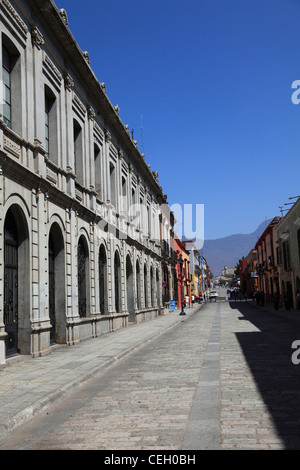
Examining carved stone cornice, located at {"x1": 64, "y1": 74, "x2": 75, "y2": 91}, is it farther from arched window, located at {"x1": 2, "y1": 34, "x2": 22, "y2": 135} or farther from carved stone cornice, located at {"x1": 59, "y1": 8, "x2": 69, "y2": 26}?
arched window, located at {"x1": 2, "y1": 34, "x2": 22, "y2": 135}

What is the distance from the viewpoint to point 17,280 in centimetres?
1238

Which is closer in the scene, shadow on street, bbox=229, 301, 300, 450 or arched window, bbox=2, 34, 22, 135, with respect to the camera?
shadow on street, bbox=229, 301, 300, 450

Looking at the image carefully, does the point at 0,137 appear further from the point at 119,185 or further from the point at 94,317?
the point at 119,185

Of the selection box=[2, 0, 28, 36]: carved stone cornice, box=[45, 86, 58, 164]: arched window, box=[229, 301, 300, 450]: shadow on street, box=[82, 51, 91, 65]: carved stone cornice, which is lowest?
box=[229, 301, 300, 450]: shadow on street

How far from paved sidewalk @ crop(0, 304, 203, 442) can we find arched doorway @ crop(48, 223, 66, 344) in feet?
2.20

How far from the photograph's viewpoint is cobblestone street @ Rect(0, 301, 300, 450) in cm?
508

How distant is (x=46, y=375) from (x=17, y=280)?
11.6 feet

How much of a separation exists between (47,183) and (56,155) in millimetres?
1959

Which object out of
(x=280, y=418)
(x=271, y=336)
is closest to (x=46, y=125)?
(x=271, y=336)

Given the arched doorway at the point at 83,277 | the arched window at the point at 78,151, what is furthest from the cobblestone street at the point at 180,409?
the arched window at the point at 78,151

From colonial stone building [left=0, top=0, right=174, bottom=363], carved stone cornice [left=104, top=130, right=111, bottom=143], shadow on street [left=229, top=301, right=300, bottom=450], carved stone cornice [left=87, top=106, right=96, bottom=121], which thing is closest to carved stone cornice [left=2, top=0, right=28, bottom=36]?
colonial stone building [left=0, top=0, right=174, bottom=363]

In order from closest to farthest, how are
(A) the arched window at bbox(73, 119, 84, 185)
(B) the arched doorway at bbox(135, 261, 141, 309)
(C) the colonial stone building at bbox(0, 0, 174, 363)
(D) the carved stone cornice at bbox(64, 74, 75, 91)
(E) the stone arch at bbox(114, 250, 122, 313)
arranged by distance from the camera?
1. (C) the colonial stone building at bbox(0, 0, 174, 363)
2. (D) the carved stone cornice at bbox(64, 74, 75, 91)
3. (A) the arched window at bbox(73, 119, 84, 185)
4. (E) the stone arch at bbox(114, 250, 122, 313)
5. (B) the arched doorway at bbox(135, 261, 141, 309)

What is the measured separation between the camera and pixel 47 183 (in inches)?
526

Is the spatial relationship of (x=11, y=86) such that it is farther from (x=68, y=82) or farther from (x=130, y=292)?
(x=130, y=292)
